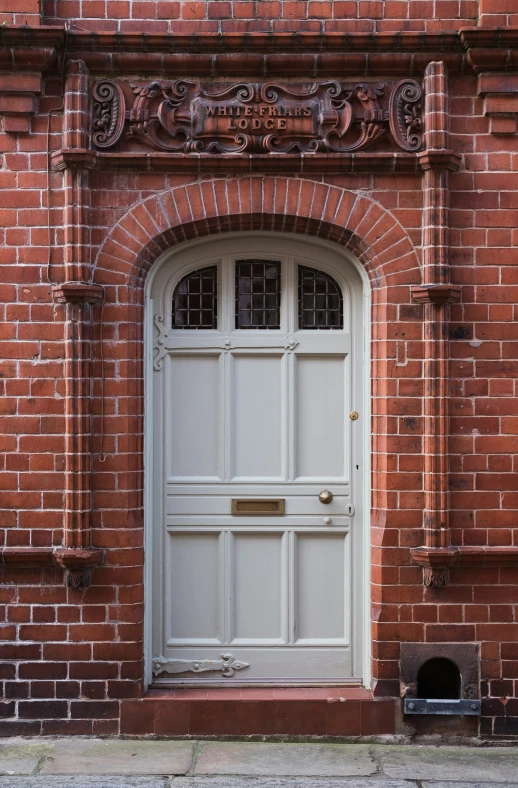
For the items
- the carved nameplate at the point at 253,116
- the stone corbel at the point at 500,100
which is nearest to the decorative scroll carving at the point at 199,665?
the carved nameplate at the point at 253,116

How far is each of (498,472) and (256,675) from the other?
2.09 metres

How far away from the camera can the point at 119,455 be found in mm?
5727

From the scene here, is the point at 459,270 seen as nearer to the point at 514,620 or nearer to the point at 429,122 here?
the point at 429,122

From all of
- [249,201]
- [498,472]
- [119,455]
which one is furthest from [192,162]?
[498,472]

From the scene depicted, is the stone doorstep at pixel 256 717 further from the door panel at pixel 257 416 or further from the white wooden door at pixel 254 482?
the door panel at pixel 257 416

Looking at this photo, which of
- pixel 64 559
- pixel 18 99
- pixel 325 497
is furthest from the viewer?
pixel 325 497

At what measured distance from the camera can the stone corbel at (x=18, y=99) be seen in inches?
222

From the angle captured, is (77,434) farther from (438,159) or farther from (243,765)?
(438,159)

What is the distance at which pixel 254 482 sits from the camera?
6016 millimetres

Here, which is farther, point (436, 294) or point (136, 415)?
point (136, 415)

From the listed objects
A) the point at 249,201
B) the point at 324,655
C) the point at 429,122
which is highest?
the point at 429,122

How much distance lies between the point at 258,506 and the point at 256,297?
Result: 4.64 ft

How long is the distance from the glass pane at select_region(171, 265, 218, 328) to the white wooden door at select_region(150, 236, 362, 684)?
42 mm

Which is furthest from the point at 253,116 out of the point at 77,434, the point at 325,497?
the point at 325,497
